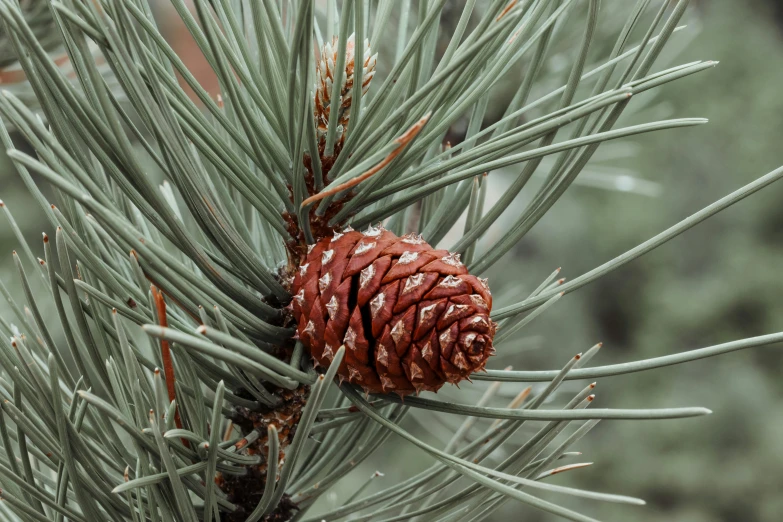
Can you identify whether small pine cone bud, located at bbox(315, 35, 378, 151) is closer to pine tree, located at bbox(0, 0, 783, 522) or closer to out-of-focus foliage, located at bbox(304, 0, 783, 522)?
pine tree, located at bbox(0, 0, 783, 522)

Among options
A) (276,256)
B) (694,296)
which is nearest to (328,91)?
(276,256)

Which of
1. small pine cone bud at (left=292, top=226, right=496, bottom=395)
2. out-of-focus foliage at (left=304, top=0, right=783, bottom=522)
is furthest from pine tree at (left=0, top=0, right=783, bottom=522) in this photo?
out-of-focus foliage at (left=304, top=0, right=783, bottom=522)

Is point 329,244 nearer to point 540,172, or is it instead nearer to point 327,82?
point 327,82

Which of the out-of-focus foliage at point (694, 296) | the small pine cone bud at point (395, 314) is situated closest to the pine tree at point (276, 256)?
the small pine cone bud at point (395, 314)

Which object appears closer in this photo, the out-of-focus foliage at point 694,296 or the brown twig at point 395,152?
the brown twig at point 395,152

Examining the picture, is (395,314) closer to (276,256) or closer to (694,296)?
(276,256)

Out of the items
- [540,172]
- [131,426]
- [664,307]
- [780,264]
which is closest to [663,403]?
[664,307]

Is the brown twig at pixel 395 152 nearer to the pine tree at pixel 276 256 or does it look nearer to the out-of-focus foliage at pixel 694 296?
the pine tree at pixel 276 256
